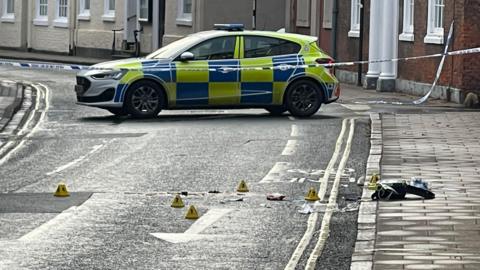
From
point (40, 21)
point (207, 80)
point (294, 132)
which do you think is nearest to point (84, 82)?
point (207, 80)

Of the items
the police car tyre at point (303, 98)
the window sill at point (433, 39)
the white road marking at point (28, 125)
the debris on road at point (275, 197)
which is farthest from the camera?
the window sill at point (433, 39)

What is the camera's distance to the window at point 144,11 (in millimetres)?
48594

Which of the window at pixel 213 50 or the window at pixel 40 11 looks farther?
the window at pixel 40 11

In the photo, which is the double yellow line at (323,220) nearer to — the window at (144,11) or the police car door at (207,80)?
the police car door at (207,80)

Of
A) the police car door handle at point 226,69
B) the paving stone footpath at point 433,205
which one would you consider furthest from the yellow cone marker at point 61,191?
the police car door handle at point 226,69

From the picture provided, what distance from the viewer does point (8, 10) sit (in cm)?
5816

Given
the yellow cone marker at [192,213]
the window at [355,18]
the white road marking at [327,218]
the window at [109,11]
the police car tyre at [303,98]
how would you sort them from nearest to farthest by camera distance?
the white road marking at [327,218] → the yellow cone marker at [192,213] → the police car tyre at [303,98] → the window at [355,18] → the window at [109,11]

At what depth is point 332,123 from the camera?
23359 millimetres

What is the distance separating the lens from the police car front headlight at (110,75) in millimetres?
23797

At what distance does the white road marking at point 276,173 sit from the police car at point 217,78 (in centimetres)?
649

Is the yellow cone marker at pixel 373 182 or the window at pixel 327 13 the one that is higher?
the window at pixel 327 13

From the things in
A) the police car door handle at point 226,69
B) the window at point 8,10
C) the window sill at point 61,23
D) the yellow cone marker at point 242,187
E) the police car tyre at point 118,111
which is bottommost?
the yellow cone marker at point 242,187

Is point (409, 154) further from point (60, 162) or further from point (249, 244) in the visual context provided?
point (249, 244)

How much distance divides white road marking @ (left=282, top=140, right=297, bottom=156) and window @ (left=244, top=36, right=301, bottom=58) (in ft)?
14.0
